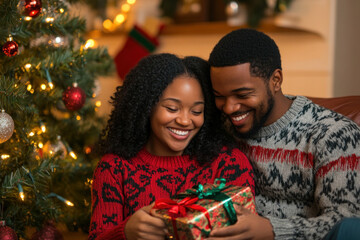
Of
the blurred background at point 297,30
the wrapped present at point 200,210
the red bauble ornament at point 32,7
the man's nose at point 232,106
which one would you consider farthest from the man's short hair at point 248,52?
the blurred background at point 297,30

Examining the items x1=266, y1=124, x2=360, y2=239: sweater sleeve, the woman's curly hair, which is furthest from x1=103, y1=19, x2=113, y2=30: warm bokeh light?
x1=266, y1=124, x2=360, y2=239: sweater sleeve

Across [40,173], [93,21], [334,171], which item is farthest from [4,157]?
[93,21]

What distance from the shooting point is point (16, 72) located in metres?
1.94

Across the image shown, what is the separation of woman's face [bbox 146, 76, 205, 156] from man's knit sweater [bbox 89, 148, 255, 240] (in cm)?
9

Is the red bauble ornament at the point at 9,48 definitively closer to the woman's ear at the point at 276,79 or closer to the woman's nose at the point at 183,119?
the woman's nose at the point at 183,119

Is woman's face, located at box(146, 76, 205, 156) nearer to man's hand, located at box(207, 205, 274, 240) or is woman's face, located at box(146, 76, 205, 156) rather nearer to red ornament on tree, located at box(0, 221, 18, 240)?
man's hand, located at box(207, 205, 274, 240)

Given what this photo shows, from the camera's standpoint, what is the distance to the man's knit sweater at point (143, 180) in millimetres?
1566

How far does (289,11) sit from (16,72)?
2.19 m

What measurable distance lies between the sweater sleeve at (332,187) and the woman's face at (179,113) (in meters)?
0.41

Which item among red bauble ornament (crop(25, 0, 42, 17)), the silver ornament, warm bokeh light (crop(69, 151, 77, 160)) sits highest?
red bauble ornament (crop(25, 0, 42, 17))

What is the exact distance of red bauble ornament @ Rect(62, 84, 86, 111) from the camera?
82.1 inches

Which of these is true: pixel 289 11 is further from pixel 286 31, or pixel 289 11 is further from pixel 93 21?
pixel 93 21

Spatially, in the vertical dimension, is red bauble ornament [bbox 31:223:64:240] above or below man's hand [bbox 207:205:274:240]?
below

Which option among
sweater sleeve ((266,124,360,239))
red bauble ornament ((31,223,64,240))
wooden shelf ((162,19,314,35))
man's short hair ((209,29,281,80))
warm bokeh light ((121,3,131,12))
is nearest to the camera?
sweater sleeve ((266,124,360,239))
